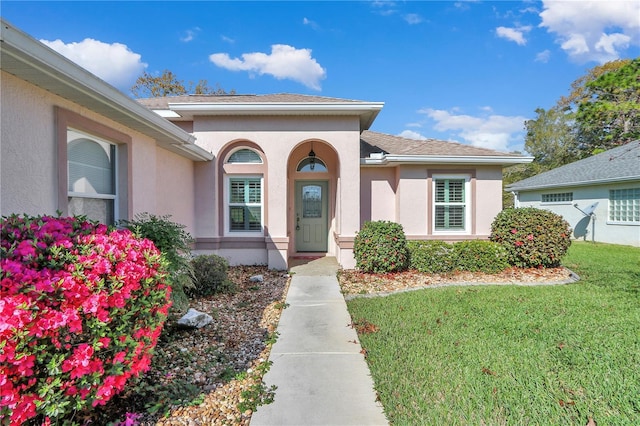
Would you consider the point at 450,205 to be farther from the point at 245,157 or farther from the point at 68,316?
the point at 68,316

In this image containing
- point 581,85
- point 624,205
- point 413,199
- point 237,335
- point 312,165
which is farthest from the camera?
point 581,85

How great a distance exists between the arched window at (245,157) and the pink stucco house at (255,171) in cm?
3

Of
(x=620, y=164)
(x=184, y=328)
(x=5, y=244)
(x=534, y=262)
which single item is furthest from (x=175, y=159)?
(x=620, y=164)

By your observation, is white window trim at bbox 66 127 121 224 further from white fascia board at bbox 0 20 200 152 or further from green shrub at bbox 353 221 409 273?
green shrub at bbox 353 221 409 273

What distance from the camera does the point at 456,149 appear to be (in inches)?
396

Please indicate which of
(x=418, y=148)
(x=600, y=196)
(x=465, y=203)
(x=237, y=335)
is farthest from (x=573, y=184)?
(x=237, y=335)

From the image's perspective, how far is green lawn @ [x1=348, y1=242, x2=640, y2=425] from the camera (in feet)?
9.29

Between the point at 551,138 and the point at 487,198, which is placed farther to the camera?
the point at 551,138

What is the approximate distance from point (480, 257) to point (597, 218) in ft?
38.6

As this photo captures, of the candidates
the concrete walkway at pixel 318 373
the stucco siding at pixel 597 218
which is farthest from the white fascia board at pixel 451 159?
the stucco siding at pixel 597 218

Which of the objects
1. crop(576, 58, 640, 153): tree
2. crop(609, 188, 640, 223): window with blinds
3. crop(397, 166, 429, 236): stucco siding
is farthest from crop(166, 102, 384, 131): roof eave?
crop(609, 188, 640, 223): window with blinds

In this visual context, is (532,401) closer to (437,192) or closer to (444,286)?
(444,286)

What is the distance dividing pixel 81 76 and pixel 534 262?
10351 mm

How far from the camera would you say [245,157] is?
30.0ft
